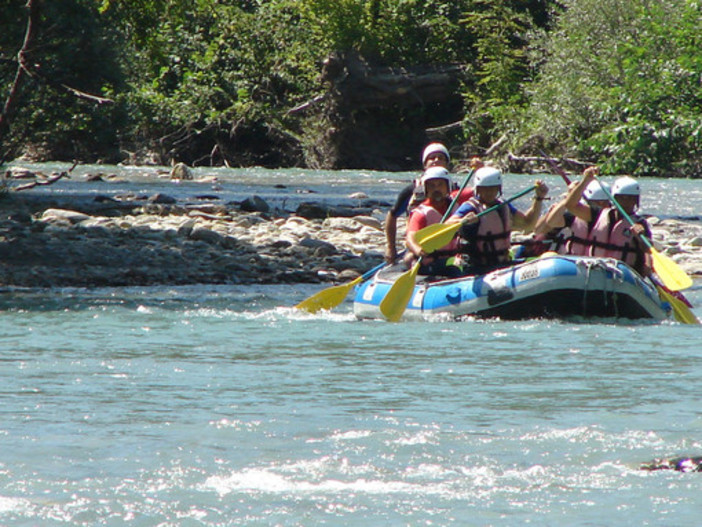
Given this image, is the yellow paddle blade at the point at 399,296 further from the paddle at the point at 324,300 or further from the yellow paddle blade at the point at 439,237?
the paddle at the point at 324,300

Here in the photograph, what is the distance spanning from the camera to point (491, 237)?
9508 millimetres

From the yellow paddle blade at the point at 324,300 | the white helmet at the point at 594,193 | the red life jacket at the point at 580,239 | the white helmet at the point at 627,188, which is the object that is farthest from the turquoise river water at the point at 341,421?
the white helmet at the point at 594,193

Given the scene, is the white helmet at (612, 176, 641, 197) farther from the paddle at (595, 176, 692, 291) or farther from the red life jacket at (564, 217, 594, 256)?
the red life jacket at (564, 217, 594, 256)

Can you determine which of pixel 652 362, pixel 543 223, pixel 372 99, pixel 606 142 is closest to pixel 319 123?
pixel 372 99

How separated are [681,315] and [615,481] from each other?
491 cm

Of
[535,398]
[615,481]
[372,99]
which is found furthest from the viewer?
[372,99]

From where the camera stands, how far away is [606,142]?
87.9 ft

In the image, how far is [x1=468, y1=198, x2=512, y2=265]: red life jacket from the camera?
9.38 metres

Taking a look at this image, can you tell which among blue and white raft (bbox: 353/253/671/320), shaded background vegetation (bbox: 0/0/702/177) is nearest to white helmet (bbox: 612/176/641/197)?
blue and white raft (bbox: 353/253/671/320)

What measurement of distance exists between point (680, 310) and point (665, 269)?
35.0 inches

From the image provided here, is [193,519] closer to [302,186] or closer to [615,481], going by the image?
[615,481]

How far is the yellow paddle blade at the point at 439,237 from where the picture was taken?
9.15 metres

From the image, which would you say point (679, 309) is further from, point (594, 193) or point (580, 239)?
point (594, 193)

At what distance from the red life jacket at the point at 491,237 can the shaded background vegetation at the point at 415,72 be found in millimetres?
16861
